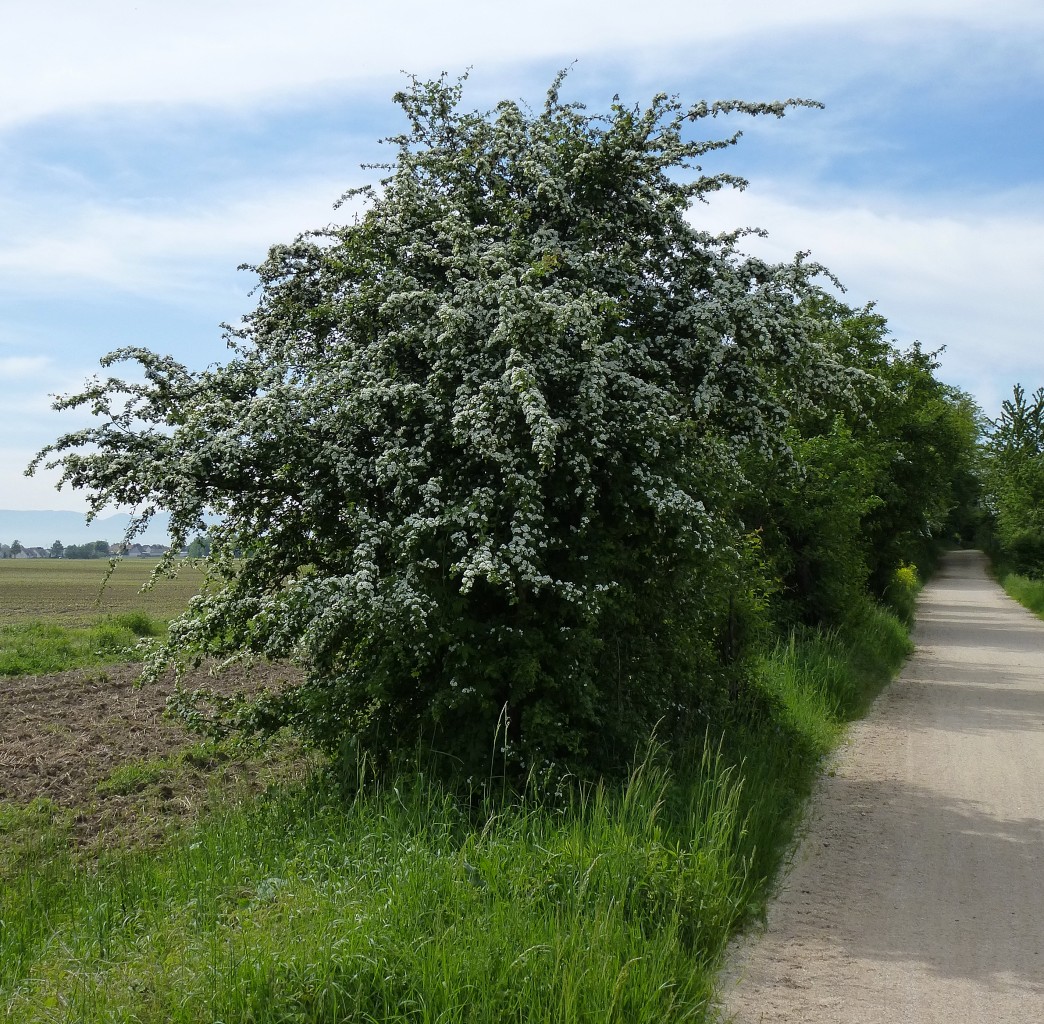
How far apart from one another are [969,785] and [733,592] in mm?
2875

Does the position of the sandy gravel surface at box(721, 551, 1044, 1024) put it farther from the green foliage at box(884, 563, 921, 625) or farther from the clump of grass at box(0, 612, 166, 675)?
the green foliage at box(884, 563, 921, 625)

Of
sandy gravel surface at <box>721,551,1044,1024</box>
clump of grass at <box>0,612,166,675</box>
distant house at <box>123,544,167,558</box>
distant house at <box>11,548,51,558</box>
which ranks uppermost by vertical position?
distant house at <box>11,548,51,558</box>

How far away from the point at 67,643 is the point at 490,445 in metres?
19.0

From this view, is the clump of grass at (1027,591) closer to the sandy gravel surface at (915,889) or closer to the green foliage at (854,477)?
the green foliage at (854,477)

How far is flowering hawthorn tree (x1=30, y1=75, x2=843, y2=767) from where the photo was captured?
24.9 ft

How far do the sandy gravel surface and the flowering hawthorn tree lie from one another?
1826 millimetres

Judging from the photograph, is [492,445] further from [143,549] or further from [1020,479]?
[1020,479]

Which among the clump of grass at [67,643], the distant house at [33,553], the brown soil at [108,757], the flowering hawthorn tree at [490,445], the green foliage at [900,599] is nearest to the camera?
the flowering hawthorn tree at [490,445]

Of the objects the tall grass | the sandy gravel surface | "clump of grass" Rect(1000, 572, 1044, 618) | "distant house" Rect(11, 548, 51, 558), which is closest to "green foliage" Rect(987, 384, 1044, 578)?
"clump of grass" Rect(1000, 572, 1044, 618)

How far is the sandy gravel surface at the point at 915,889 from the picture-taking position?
211 inches

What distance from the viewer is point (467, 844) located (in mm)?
6012

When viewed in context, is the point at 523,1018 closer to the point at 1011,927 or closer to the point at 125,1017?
the point at 125,1017

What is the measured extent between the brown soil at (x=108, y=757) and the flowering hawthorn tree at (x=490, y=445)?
156cm

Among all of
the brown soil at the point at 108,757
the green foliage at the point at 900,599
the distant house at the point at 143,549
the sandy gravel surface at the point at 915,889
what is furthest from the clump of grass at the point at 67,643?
the green foliage at the point at 900,599
